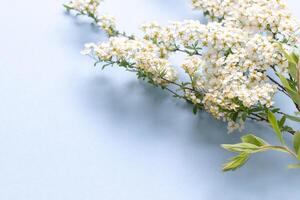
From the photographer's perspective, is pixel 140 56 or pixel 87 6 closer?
pixel 140 56

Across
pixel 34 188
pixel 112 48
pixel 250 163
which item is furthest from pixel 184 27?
pixel 34 188

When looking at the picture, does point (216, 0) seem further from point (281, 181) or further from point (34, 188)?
point (34, 188)

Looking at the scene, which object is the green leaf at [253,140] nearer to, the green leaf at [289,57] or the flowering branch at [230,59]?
the flowering branch at [230,59]

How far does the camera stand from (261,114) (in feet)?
3.99

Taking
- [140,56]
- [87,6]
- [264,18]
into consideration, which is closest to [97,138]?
[140,56]

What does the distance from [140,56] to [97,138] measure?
0.62 feet

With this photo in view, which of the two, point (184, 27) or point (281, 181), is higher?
point (184, 27)

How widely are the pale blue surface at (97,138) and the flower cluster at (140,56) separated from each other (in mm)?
87

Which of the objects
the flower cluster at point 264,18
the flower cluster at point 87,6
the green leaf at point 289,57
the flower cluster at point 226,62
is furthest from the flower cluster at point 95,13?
the green leaf at point 289,57

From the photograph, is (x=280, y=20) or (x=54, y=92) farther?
(x=54, y=92)

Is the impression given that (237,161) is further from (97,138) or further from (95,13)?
(95,13)

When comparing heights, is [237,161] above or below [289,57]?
below

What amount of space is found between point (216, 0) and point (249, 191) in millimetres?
396

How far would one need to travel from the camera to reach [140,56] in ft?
3.99
